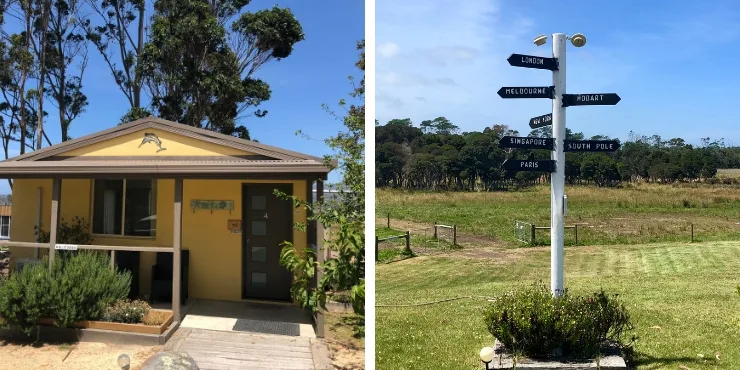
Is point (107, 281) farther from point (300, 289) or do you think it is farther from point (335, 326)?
point (335, 326)

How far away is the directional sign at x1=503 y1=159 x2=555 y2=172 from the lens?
2.86 meters

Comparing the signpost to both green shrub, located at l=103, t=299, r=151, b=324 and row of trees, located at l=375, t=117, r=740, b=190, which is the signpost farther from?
green shrub, located at l=103, t=299, r=151, b=324

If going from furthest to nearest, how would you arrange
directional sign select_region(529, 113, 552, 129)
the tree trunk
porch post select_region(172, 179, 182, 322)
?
the tree trunk
porch post select_region(172, 179, 182, 322)
directional sign select_region(529, 113, 552, 129)

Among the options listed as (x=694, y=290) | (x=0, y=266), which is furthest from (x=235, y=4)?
(x=694, y=290)

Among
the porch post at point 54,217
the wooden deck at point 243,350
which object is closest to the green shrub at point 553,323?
the wooden deck at point 243,350

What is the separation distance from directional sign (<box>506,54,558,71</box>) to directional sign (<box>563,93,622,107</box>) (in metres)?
0.18

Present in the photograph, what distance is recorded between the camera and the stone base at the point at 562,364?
8.61 ft

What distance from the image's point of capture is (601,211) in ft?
17.6

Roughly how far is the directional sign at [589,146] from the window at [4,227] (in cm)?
452

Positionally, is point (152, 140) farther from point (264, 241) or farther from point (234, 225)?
point (264, 241)

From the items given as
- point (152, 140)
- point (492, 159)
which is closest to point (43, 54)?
point (152, 140)

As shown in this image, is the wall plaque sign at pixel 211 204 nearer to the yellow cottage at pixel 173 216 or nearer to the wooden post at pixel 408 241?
the yellow cottage at pixel 173 216

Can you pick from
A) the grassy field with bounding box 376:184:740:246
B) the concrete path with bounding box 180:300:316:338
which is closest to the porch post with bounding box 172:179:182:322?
the concrete path with bounding box 180:300:316:338

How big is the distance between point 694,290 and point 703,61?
5.83 feet
